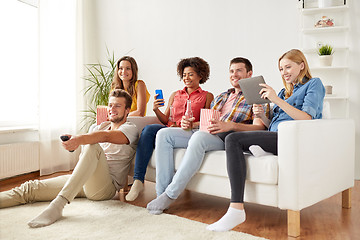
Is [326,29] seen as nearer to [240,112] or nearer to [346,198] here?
[240,112]

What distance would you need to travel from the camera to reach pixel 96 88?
400 cm

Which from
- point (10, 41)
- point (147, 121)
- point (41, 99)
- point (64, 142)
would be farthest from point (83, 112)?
point (64, 142)

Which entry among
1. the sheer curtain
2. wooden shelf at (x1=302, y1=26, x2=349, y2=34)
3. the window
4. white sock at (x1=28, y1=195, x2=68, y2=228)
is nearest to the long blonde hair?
wooden shelf at (x1=302, y1=26, x2=349, y2=34)

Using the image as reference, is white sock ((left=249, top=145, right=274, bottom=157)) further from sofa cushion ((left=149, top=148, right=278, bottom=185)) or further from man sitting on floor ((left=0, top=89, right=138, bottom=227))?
man sitting on floor ((left=0, top=89, right=138, bottom=227))

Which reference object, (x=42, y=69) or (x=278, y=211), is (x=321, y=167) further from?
(x=42, y=69)

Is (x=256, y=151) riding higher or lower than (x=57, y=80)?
lower

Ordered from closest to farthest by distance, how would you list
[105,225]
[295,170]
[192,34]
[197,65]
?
[295,170] → [105,225] → [197,65] → [192,34]

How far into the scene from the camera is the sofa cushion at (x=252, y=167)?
6.17 feet

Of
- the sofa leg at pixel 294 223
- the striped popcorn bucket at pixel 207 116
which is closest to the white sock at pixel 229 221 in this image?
the sofa leg at pixel 294 223

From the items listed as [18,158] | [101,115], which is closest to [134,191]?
[101,115]

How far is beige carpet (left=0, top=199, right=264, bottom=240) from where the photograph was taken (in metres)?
1.78

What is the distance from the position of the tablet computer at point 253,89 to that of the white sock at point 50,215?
1.20m

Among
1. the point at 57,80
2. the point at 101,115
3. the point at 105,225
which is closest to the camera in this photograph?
the point at 105,225

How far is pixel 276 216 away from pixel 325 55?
172cm
